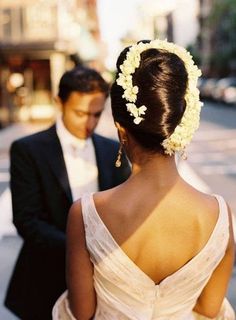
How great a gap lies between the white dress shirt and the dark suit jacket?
3cm

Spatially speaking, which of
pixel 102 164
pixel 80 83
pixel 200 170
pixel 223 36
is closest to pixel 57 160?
pixel 102 164

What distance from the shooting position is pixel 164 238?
1.80 metres

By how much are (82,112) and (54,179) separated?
1.03 ft

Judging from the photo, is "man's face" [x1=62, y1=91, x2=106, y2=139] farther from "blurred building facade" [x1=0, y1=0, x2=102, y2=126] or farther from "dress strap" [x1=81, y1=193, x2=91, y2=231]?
"blurred building facade" [x1=0, y1=0, x2=102, y2=126]

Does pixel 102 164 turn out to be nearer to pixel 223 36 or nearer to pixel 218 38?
pixel 223 36

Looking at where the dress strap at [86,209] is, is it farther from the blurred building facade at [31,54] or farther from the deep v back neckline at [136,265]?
the blurred building facade at [31,54]

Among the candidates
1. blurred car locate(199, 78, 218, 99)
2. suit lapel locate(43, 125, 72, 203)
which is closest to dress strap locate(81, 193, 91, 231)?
suit lapel locate(43, 125, 72, 203)

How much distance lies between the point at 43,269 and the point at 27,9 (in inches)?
998

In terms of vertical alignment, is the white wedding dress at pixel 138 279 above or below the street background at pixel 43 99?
above

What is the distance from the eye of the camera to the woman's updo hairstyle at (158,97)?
5.84ft

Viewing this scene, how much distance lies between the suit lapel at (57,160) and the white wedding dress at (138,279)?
87 cm

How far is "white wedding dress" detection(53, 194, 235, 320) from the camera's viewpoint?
180 centimetres

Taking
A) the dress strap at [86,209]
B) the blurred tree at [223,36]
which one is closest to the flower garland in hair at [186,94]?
the dress strap at [86,209]

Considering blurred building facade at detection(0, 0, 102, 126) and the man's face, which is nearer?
the man's face
